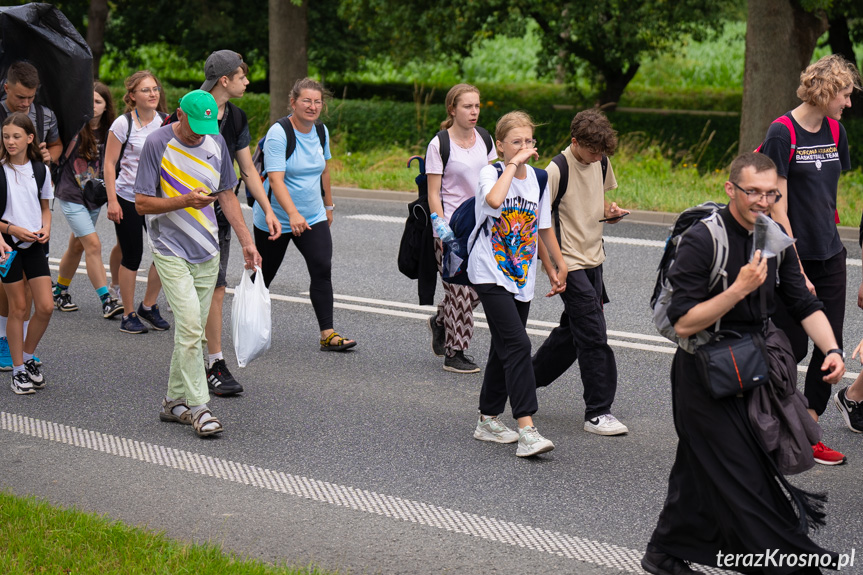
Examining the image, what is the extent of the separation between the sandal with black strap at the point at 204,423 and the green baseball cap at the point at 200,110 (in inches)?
60.8

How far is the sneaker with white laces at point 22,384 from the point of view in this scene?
672cm

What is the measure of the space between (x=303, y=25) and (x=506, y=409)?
18724mm

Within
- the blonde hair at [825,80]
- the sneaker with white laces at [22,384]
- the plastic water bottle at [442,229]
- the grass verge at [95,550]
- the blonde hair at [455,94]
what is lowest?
the sneaker with white laces at [22,384]

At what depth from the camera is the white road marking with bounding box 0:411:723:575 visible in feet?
14.6

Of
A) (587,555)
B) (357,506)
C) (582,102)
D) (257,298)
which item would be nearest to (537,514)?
(587,555)

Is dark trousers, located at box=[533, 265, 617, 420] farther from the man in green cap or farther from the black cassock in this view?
the man in green cap

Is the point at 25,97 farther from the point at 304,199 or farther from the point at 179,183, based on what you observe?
the point at 304,199

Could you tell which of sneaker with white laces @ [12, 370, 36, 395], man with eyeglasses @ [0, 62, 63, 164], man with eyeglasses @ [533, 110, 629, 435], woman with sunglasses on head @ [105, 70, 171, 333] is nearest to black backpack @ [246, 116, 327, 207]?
woman with sunglasses on head @ [105, 70, 171, 333]

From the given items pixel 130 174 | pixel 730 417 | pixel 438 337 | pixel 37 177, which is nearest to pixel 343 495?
pixel 730 417

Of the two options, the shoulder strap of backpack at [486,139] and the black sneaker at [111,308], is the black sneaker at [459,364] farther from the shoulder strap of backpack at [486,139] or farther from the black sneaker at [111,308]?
the black sneaker at [111,308]

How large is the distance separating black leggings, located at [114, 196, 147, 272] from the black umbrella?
87 cm

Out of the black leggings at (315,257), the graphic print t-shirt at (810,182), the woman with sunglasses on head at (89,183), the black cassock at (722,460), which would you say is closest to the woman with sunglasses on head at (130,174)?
the woman with sunglasses on head at (89,183)

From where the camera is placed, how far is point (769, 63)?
54.9 ft

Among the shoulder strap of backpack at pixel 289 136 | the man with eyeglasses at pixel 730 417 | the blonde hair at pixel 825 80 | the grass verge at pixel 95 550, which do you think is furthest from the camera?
the shoulder strap of backpack at pixel 289 136
